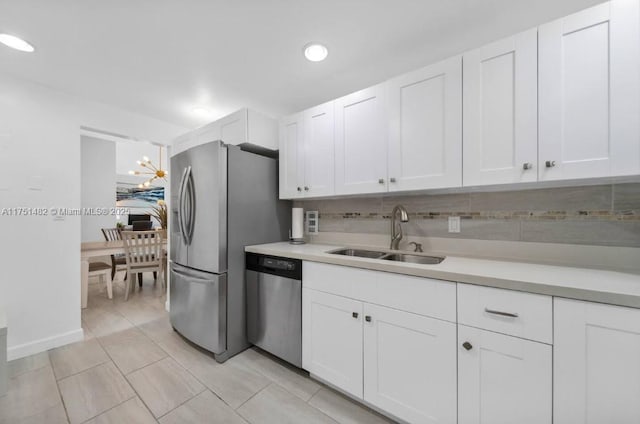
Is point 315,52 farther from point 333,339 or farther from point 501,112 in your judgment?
point 333,339

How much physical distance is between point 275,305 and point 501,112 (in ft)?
6.30

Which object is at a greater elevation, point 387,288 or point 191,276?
point 387,288

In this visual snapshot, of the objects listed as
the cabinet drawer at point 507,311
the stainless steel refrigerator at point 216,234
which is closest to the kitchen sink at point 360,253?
the stainless steel refrigerator at point 216,234

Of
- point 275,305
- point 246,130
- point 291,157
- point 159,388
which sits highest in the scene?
point 246,130

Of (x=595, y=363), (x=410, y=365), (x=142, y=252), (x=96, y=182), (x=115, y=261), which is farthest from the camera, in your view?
(x=96, y=182)

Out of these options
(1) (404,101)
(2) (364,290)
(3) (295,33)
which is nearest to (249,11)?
(3) (295,33)

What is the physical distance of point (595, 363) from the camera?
888 millimetres

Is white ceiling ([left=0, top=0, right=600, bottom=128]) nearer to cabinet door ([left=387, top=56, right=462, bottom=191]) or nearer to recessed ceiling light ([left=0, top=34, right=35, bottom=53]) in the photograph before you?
recessed ceiling light ([left=0, top=34, right=35, bottom=53])

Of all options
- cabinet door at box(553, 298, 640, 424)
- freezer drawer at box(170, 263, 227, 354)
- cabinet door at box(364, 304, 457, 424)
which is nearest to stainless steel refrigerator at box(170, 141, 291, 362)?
freezer drawer at box(170, 263, 227, 354)

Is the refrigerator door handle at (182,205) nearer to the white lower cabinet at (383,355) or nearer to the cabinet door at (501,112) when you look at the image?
the white lower cabinet at (383,355)

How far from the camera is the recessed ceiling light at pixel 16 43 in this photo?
153 centimetres

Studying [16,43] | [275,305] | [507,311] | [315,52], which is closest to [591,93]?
[507,311]

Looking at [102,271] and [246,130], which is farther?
[102,271]

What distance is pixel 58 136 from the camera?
221 centimetres
